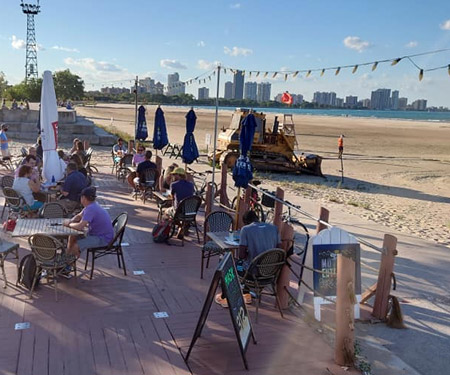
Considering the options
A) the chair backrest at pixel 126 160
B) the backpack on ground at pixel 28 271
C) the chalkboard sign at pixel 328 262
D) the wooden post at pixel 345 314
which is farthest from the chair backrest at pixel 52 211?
the chair backrest at pixel 126 160

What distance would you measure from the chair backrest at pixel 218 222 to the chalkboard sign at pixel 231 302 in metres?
2.47

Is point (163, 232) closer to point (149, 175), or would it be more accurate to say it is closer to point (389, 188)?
point (149, 175)

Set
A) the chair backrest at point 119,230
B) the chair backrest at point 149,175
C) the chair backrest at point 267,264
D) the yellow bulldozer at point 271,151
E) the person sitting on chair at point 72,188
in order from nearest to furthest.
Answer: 1. the chair backrest at point 267,264
2. the chair backrest at point 119,230
3. the person sitting on chair at point 72,188
4. the chair backrest at point 149,175
5. the yellow bulldozer at point 271,151

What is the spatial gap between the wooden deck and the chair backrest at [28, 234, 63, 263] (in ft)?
1.69

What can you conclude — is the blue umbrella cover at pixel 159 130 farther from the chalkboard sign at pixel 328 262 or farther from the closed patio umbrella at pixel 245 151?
the chalkboard sign at pixel 328 262

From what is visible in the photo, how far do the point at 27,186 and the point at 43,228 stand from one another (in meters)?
2.23

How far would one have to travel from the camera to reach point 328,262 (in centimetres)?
533

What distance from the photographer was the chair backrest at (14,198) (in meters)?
7.61

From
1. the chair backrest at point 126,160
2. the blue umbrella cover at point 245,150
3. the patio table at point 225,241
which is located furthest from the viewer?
the chair backrest at point 126,160

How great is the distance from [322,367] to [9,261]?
4.70 m

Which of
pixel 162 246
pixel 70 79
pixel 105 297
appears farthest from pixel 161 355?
pixel 70 79

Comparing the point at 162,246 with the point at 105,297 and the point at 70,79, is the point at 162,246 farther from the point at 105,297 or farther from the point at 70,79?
the point at 70,79

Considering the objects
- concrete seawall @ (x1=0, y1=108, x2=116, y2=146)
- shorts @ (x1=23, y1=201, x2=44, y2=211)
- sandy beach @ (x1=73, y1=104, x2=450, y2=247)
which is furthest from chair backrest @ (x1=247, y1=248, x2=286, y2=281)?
concrete seawall @ (x1=0, y1=108, x2=116, y2=146)

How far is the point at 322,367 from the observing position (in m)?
4.24
